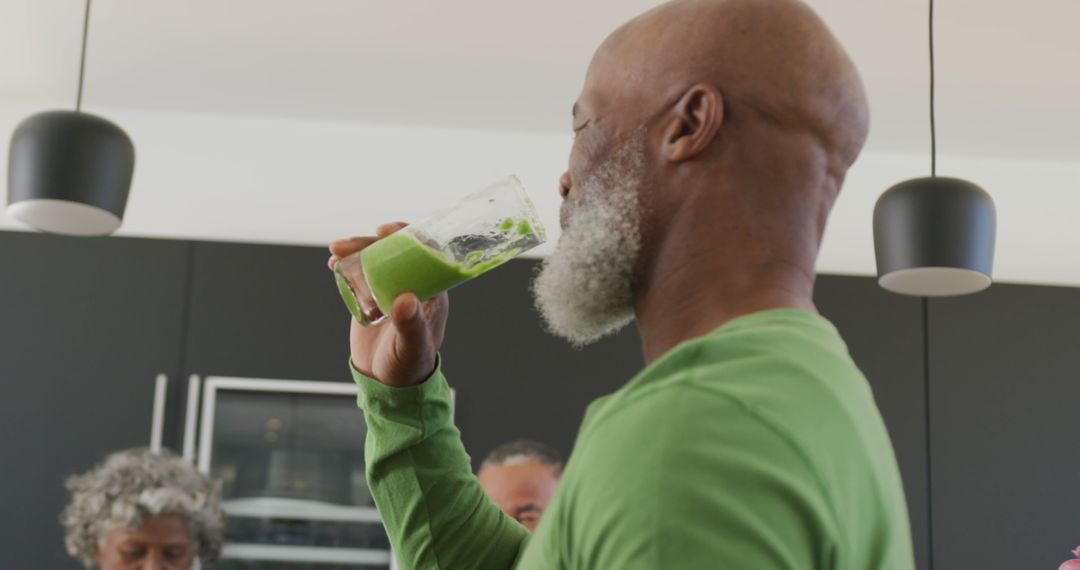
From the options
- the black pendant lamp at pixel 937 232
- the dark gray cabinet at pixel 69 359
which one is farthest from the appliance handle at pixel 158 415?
the black pendant lamp at pixel 937 232

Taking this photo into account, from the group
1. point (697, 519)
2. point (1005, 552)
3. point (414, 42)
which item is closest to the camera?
point (697, 519)

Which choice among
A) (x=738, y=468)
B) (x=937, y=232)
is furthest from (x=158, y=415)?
(x=738, y=468)

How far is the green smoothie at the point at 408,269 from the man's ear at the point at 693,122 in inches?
8.1

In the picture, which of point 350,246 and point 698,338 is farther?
point 350,246

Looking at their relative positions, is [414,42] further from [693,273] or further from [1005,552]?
[693,273]

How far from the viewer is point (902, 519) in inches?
26.0

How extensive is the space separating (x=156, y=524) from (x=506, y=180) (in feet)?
7.62

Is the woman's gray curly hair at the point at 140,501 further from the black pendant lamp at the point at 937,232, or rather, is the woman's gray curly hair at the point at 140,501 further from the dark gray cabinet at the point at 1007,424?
the dark gray cabinet at the point at 1007,424

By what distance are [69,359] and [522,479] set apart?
1256 mm

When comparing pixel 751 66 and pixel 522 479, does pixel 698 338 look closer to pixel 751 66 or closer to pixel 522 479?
pixel 751 66

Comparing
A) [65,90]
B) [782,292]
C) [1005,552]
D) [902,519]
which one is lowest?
[1005,552]

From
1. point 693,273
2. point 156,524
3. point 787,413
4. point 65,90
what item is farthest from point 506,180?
point 65,90

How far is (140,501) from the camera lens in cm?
294

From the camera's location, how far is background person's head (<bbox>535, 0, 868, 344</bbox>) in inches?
28.4
